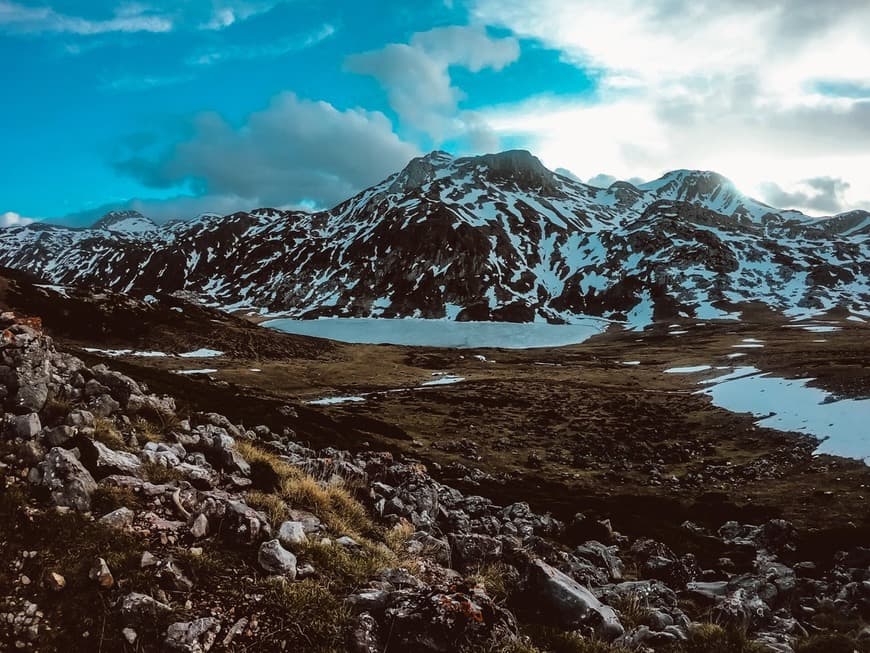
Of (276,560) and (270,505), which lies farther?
(270,505)

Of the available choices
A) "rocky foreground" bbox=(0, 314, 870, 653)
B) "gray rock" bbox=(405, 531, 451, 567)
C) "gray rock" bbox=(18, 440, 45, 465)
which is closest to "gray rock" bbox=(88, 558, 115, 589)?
"rocky foreground" bbox=(0, 314, 870, 653)

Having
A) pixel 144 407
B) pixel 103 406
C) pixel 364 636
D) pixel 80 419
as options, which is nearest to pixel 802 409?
pixel 364 636

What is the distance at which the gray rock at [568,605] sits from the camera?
324 inches

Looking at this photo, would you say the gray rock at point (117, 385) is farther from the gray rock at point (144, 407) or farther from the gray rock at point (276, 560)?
the gray rock at point (276, 560)

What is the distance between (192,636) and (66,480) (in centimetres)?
339

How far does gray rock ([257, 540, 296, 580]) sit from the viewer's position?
24.0 ft

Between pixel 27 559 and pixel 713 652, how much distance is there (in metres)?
10.0

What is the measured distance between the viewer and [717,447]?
4172 centimetres

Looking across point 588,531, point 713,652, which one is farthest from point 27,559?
point 588,531

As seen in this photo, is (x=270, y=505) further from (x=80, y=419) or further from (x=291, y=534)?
(x=80, y=419)

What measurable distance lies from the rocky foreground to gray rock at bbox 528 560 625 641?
0.03m

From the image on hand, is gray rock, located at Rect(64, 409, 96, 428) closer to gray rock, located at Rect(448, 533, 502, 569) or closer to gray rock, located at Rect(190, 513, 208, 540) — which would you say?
gray rock, located at Rect(190, 513, 208, 540)

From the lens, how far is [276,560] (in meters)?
7.38

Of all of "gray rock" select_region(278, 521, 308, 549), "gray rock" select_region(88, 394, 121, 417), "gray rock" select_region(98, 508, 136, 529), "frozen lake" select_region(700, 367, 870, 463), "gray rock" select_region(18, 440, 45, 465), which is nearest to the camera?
"gray rock" select_region(98, 508, 136, 529)
